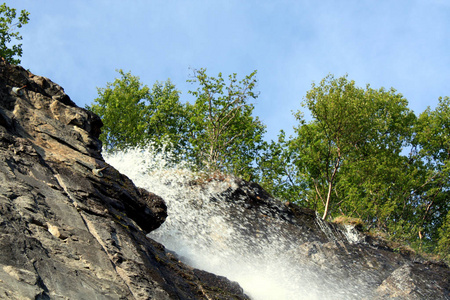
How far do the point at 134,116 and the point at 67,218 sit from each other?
44.9 meters

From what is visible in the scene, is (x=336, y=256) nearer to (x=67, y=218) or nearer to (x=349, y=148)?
A: (x=67, y=218)

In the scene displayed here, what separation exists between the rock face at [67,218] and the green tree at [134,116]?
35.2 meters

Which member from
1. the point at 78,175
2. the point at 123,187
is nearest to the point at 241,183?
the point at 123,187

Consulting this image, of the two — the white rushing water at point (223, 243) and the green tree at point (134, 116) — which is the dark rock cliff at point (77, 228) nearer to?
the white rushing water at point (223, 243)

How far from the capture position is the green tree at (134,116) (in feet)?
162

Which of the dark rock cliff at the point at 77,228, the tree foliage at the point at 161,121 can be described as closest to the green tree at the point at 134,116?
the tree foliage at the point at 161,121

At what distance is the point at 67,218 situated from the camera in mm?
7637

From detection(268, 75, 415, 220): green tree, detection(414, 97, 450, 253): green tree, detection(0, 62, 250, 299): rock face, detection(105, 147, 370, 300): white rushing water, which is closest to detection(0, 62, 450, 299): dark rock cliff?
detection(0, 62, 250, 299): rock face

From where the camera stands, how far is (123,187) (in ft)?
36.7

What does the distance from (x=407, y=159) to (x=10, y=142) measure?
43190 mm

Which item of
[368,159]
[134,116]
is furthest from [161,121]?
[368,159]

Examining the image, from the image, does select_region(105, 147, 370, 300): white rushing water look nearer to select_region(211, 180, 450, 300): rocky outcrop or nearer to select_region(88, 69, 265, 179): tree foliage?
select_region(211, 180, 450, 300): rocky outcrop

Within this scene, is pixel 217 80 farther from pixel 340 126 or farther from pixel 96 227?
pixel 96 227

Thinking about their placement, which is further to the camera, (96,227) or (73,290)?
(96,227)
